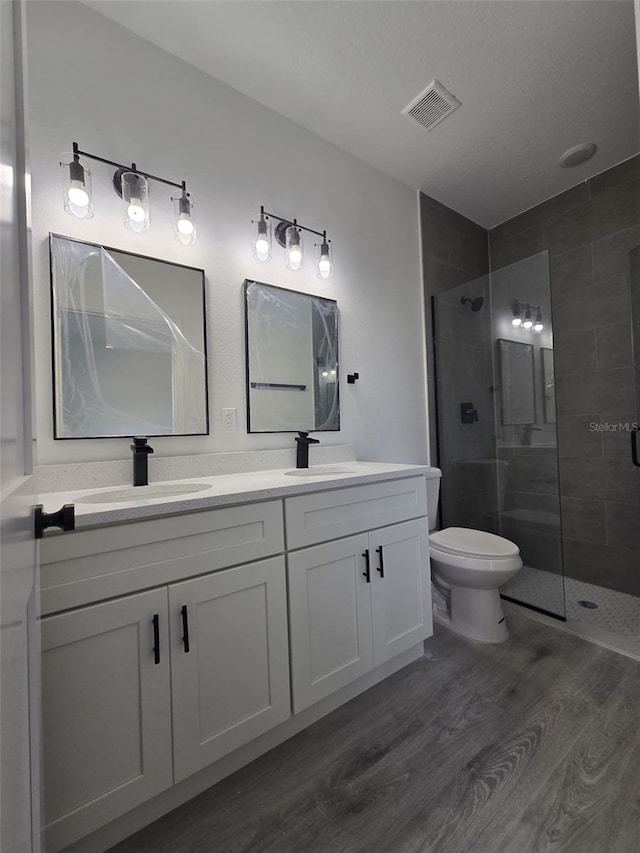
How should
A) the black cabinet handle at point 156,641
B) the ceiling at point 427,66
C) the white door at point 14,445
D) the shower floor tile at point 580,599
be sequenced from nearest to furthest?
1. the white door at point 14,445
2. the black cabinet handle at point 156,641
3. the ceiling at point 427,66
4. the shower floor tile at point 580,599

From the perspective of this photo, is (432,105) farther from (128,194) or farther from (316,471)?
(316,471)

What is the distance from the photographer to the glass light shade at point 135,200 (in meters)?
1.39

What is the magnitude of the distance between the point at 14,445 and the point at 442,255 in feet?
9.10

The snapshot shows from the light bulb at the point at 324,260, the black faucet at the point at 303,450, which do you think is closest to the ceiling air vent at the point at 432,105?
the light bulb at the point at 324,260

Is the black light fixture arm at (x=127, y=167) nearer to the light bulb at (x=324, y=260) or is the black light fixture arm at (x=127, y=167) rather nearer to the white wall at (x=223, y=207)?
the white wall at (x=223, y=207)

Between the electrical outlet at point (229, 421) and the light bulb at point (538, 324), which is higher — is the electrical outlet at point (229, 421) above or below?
below

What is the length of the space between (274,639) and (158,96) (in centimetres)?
213

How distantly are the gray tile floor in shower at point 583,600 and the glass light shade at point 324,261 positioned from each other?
6.92 feet

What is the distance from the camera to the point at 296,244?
1.85 meters

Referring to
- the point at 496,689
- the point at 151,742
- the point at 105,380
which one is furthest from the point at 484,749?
the point at 105,380

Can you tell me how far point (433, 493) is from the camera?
222 centimetres

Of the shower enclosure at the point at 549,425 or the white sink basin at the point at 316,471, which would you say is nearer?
the white sink basin at the point at 316,471

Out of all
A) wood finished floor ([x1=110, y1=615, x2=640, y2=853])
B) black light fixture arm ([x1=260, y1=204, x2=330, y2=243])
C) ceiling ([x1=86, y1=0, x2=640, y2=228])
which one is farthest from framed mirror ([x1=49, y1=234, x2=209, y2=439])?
wood finished floor ([x1=110, y1=615, x2=640, y2=853])

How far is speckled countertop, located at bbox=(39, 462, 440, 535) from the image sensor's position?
3.12 ft
